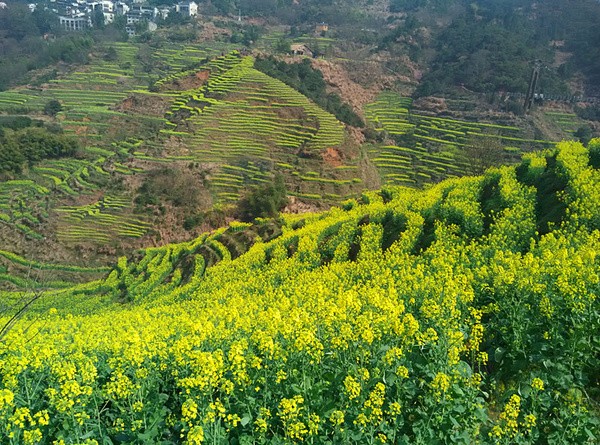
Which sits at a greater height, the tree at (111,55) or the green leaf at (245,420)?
the tree at (111,55)

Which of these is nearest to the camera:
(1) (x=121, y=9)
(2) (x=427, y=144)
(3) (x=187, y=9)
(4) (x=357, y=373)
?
(4) (x=357, y=373)

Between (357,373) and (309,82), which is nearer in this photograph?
(357,373)

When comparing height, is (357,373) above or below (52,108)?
below

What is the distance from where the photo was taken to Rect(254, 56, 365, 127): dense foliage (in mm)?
53219

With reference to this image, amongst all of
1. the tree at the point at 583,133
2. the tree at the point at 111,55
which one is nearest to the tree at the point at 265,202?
the tree at the point at 583,133

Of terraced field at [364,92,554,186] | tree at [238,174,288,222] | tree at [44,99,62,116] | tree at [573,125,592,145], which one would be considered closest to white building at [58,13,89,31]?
tree at [44,99,62,116]

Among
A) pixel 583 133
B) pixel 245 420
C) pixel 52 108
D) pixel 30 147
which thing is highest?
pixel 583 133

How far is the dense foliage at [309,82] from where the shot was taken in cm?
5322

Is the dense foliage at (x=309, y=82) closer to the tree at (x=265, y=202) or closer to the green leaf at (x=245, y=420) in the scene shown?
the tree at (x=265, y=202)

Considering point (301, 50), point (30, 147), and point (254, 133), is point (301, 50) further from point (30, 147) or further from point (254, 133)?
point (30, 147)

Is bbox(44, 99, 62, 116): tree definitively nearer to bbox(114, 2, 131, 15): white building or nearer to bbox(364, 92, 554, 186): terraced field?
bbox(364, 92, 554, 186): terraced field

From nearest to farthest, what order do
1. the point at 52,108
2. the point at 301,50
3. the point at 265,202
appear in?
the point at 265,202 < the point at 52,108 < the point at 301,50

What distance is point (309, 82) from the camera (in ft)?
186

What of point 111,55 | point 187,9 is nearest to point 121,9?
point 187,9
